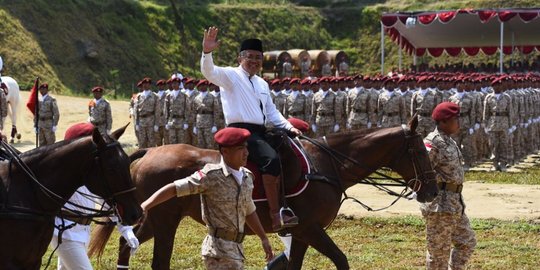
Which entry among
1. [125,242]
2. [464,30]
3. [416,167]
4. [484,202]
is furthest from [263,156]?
[464,30]

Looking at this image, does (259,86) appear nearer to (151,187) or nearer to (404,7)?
(151,187)

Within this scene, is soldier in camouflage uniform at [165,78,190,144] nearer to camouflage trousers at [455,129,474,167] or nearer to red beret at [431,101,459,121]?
camouflage trousers at [455,129,474,167]

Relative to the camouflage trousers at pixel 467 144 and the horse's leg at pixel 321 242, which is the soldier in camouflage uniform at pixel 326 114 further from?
the horse's leg at pixel 321 242

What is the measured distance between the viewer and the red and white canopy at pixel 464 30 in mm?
31870

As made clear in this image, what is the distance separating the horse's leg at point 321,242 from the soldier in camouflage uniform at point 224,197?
1.82 metres

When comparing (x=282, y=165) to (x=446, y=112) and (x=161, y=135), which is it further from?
(x=161, y=135)

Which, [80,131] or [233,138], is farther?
[80,131]

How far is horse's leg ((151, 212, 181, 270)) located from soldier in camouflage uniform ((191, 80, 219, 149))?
13.0 metres

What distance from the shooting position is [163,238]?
8.44 metres

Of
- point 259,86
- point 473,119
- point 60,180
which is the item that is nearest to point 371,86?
point 473,119

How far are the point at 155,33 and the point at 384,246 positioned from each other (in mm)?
37140

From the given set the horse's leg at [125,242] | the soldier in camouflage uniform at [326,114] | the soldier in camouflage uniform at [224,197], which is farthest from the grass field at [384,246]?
the soldier in camouflage uniform at [326,114]

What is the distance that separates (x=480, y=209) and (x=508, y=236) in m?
2.33

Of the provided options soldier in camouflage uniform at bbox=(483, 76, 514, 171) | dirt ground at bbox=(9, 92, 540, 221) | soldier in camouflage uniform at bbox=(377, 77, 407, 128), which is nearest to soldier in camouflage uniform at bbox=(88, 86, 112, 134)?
soldier in camouflage uniform at bbox=(377, 77, 407, 128)
